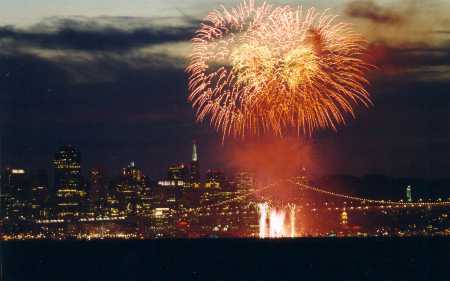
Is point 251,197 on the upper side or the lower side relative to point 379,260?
upper

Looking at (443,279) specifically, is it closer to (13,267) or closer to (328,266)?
(328,266)

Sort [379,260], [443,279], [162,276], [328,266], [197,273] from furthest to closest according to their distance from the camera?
1. [379,260]
2. [328,266]
3. [197,273]
4. [162,276]
5. [443,279]

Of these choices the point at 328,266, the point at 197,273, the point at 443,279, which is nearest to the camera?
the point at 443,279

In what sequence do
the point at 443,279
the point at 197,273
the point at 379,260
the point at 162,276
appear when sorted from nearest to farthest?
the point at 443,279 → the point at 162,276 → the point at 197,273 → the point at 379,260

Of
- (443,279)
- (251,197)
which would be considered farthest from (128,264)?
(443,279)

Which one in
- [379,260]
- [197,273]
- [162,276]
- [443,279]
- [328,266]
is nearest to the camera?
[443,279]

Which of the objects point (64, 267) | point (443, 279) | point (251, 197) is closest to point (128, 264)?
point (64, 267)

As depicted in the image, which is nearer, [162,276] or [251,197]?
[162,276]

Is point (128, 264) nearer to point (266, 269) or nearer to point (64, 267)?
point (64, 267)

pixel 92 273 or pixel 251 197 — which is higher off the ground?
pixel 251 197
